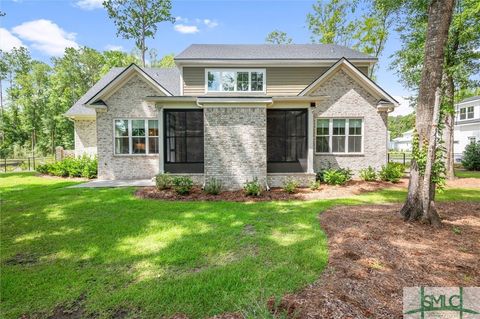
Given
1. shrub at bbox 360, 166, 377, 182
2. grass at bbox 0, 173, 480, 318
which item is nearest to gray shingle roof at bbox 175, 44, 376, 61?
shrub at bbox 360, 166, 377, 182

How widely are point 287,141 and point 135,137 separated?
8174 millimetres

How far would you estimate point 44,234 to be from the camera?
5.55 meters

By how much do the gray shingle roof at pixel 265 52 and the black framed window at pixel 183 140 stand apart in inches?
162

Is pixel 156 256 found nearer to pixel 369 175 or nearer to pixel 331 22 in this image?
pixel 369 175

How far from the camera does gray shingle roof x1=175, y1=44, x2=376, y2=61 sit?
14.6m

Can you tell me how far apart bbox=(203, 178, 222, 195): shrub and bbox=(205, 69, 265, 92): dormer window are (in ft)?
21.6

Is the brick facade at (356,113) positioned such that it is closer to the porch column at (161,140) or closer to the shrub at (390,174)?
the shrub at (390,174)

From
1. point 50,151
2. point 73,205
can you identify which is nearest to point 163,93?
point 73,205

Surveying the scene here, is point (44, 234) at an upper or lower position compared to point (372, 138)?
lower

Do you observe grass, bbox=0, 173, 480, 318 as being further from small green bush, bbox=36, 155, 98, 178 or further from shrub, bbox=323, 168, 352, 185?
small green bush, bbox=36, 155, 98, 178

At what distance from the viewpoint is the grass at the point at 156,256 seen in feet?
10.2

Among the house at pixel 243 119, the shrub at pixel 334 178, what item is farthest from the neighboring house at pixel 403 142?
the shrub at pixel 334 178

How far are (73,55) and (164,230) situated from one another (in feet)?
150

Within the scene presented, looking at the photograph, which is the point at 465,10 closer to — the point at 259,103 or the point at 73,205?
the point at 259,103
